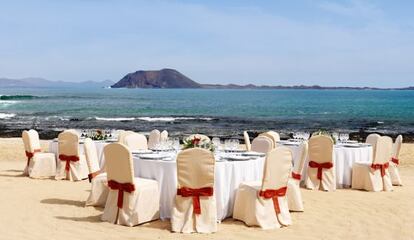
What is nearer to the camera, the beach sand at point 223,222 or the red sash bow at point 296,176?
the beach sand at point 223,222

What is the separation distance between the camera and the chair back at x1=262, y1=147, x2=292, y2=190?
721 cm

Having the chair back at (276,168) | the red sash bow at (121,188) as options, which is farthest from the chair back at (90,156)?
the chair back at (276,168)

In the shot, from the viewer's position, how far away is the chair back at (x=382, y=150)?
34.2 ft

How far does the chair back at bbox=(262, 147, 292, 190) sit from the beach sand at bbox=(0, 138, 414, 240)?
628 millimetres

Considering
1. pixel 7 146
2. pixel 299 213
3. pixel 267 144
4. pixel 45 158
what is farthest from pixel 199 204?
pixel 7 146

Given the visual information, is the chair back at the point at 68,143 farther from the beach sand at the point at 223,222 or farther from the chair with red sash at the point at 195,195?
the chair with red sash at the point at 195,195

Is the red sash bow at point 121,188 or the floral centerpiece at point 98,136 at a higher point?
the floral centerpiece at point 98,136

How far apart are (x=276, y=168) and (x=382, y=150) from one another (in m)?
4.11

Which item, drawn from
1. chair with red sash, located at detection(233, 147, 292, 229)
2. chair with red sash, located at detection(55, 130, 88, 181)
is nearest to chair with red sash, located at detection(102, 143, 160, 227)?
chair with red sash, located at detection(233, 147, 292, 229)

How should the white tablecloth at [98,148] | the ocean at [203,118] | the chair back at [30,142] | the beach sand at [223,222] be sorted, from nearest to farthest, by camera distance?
the beach sand at [223,222]
the white tablecloth at [98,148]
the chair back at [30,142]
the ocean at [203,118]

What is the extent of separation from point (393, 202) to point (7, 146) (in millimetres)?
14538

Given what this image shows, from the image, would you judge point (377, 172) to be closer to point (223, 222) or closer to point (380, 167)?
point (380, 167)

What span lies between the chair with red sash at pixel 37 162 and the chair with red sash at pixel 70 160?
13.6 inches

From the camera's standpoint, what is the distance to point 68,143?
11.6 meters
